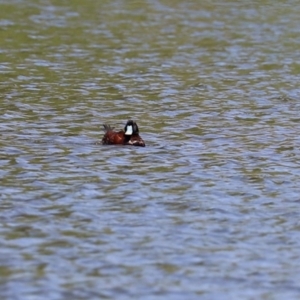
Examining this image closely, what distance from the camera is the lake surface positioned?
10.3 meters

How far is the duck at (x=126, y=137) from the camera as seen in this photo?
54.1 ft

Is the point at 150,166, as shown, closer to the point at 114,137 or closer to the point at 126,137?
the point at 126,137

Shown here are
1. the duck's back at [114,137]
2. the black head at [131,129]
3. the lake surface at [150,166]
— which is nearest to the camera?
the lake surface at [150,166]

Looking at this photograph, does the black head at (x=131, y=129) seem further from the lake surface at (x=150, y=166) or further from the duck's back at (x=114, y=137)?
the lake surface at (x=150, y=166)

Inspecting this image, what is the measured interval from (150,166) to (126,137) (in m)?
1.49

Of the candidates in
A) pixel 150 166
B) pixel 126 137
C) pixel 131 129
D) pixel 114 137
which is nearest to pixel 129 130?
pixel 131 129

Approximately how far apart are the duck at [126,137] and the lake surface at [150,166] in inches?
7.9

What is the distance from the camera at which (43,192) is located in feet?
44.0

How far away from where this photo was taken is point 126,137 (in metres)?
16.6

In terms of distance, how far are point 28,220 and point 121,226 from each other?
3.61ft

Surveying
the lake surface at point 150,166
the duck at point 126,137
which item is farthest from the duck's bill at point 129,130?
the lake surface at point 150,166

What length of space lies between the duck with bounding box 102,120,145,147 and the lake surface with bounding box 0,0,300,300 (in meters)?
0.20

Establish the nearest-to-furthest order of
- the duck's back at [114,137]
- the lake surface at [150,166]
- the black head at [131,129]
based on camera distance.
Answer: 1. the lake surface at [150,166]
2. the black head at [131,129]
3. the duck's back at [114,137]

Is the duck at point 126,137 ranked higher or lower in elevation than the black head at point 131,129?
lower
